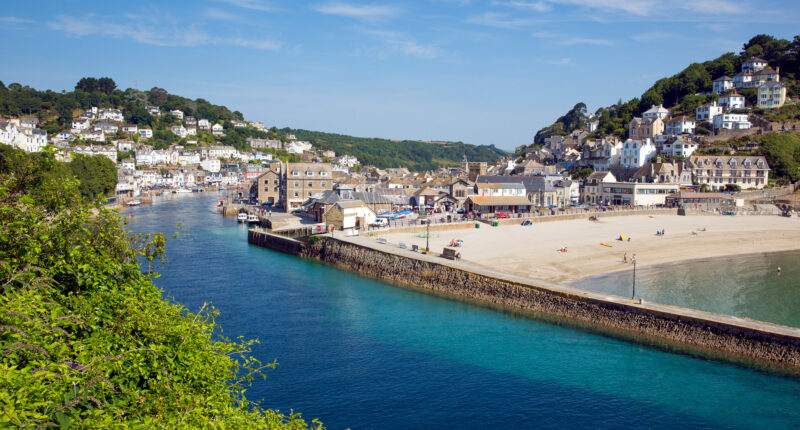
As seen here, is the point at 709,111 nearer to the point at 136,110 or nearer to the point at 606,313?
the point at 606,313

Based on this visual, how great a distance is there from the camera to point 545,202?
61094mm

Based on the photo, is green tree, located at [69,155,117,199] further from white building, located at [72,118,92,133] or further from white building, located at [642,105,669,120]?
white building, located at [642,105,669,120]

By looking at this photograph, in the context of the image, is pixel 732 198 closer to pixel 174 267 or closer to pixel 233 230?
pixel 233 230

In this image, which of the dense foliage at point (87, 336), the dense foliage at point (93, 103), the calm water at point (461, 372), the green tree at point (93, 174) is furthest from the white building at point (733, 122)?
the dense foliage at point (93, 103)

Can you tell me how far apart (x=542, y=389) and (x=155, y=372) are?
41.7 feet

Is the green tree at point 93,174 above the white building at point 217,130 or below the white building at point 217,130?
below

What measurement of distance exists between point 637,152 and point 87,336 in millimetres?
77778

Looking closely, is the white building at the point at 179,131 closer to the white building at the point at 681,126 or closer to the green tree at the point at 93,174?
the green tree at the point at 93,174

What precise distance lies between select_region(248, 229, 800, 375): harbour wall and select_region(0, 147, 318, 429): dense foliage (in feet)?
57.3

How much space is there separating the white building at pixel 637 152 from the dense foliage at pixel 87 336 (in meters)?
75.1

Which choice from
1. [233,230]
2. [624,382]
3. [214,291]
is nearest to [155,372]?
[624,382]

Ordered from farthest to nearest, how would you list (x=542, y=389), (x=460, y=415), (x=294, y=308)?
1. (x=294, y=308)
2. (x=542, y=389)
3. (x=460, y=415)

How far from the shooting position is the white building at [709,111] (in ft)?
271

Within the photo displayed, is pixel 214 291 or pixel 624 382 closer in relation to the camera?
pixel 624 382
